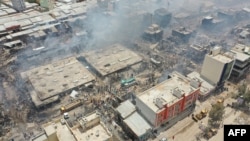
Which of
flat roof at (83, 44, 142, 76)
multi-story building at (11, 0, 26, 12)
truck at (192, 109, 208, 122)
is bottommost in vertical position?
truck at (192, 109, 208, 122)

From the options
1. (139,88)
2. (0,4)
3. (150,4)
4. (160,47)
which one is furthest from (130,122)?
(0,4)

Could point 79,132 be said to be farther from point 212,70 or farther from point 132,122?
point 212,70

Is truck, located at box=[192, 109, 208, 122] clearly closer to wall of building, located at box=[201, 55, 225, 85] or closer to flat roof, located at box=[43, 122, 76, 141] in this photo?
wall of building, located at box=[201, 55, 225, 85]

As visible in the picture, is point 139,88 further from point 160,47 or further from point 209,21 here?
point 209,21

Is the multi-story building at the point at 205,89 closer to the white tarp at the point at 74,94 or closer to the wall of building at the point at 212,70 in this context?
the wall of building at the point at 212,70

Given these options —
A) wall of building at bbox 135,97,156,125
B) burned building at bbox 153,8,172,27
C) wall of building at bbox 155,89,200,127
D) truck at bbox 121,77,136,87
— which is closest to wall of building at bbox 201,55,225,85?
wall of building at bbox 155,89,200,127

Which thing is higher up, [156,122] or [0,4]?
[0,4]
